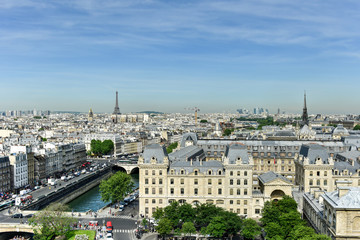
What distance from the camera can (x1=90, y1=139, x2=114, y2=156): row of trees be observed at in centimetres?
19189

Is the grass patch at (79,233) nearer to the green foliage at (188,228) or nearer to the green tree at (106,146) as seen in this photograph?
the green foliage at (188,228)

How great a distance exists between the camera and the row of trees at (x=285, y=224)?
54281 millimetres

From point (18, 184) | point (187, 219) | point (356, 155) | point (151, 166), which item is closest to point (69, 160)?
point (18, 184)

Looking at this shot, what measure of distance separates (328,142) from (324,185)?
3541 centimetres

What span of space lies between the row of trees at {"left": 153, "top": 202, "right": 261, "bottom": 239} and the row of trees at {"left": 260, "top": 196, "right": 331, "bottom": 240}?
320 centimetres

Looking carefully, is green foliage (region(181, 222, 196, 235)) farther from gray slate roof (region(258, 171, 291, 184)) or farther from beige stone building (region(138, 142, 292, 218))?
gray slate roof (region(258, 171, 291, 184))

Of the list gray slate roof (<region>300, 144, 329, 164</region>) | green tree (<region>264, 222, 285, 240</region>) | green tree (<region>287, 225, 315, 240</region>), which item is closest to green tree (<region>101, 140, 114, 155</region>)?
gray slate roof (<region>300, 144, 329, 164</region>)

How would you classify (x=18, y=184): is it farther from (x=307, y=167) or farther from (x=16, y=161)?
(x=307, y=167)

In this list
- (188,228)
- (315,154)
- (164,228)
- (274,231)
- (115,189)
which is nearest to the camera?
(274,231)

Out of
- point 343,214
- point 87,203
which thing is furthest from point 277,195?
point 87,203

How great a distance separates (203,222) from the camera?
7000 cm

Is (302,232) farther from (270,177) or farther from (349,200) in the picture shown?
(270,177)

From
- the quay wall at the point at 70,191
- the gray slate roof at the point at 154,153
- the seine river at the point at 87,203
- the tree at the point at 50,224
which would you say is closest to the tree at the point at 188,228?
the gray slate roof at the point at 154,153

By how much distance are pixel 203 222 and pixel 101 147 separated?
13021cm
